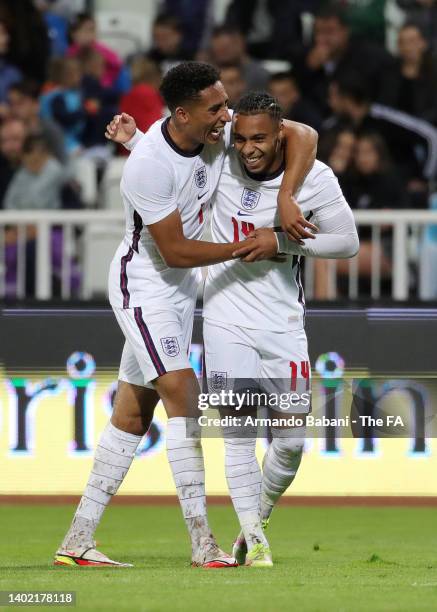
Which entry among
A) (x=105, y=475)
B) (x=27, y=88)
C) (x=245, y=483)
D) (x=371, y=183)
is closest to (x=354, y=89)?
(x=371, y=183)

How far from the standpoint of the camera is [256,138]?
6.62 meters

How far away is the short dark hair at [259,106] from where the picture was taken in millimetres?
6590

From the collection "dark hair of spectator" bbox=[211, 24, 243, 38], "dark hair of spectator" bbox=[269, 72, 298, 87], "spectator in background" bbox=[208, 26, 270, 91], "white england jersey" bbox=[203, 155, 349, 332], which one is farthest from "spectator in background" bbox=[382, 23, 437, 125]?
"white england jersey" bbox=[203, 155, 349, 332]

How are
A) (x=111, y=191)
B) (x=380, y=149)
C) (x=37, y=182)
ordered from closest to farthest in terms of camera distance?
(x=380, y=149), (x=37, y=182), (x=111, y=191)

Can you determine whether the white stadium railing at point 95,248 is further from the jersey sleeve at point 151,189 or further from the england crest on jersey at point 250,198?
the jersey sleeve at point 151,189

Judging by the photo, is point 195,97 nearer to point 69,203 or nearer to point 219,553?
point 219,553

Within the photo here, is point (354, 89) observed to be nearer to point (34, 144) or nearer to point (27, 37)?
point (34, 144)

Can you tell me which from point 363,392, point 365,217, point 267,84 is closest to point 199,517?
point 363,392

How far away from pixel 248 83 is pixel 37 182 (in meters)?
2.49

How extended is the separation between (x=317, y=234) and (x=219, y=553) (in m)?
1.51

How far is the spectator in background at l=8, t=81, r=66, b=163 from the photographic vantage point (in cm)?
1342

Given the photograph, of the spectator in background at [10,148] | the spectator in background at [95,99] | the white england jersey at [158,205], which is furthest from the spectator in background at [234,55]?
the white england jersey at [158,205]

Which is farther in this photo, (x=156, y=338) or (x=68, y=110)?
(x=68, y=110)

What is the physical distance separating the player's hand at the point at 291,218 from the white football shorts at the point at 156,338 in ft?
2.25
